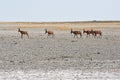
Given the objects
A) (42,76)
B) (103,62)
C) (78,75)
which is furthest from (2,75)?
(103,62)

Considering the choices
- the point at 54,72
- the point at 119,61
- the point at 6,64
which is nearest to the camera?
the point at 54,72

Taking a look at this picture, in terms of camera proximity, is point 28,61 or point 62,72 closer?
point 62,72

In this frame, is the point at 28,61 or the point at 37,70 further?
the point at 28,61

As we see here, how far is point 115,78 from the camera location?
12859 mm

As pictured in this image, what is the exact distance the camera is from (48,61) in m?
17.8

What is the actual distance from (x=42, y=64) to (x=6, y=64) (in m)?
1.47

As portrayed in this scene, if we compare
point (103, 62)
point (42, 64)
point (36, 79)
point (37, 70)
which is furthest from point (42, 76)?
point (103, 62)

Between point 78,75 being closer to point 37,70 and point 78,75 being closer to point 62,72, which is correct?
point 62,72

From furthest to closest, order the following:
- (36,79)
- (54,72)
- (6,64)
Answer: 1. (6,64)
2. (54,72)
3. (36,79)

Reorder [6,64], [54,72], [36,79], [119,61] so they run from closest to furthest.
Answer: [36,79]
[54,72]
[6,64]
[119,61]

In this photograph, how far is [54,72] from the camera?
560 inches

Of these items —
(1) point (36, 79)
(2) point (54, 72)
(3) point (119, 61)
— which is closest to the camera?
(1) point (36, 79)

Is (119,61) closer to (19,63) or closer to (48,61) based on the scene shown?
(48,61)

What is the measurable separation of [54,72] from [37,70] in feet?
2.93
